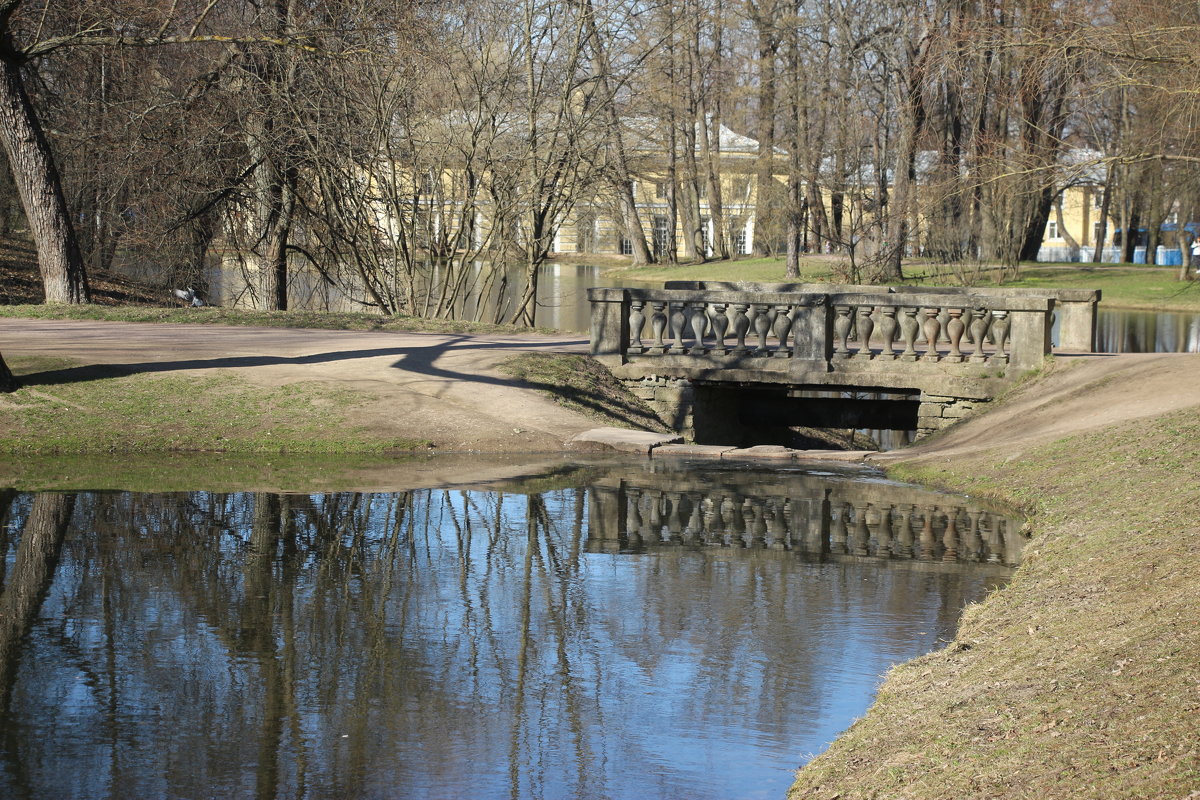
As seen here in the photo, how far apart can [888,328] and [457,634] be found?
34.2ft

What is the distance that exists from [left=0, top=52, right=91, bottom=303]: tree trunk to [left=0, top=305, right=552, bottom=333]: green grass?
1405mm

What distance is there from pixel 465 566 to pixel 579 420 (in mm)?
6592

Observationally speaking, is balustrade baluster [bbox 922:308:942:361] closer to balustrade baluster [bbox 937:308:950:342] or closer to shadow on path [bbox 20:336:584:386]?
balustrade baluster [bbox 937:308:950:342]

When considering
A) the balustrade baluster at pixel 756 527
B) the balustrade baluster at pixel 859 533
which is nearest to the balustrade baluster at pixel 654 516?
the balustrade baluster at pixel 756 527

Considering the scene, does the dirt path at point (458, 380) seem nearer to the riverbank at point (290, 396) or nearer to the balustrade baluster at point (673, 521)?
the riverbank at point (290, 396)

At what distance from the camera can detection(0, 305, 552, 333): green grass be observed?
68.2 feet

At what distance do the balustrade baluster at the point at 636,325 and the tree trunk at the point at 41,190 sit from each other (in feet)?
35.3

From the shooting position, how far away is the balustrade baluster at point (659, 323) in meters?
17.2

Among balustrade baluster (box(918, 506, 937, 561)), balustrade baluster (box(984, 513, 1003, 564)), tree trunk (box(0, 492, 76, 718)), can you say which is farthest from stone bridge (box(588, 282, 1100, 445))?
tree trunk (box(0, 492, 76, 718))

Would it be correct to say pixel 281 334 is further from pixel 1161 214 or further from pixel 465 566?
pixel 1161 214

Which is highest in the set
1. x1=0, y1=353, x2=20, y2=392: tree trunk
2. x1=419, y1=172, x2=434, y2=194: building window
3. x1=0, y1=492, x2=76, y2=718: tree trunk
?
x1=419, y1=172, x2=434, y2=194: building window

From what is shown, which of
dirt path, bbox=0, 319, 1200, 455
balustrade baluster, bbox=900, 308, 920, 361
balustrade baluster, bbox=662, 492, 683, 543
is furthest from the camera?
balustrade baluster, bbox=900, 308, 920, 361

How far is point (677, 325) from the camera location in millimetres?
17297

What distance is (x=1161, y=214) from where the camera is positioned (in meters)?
59.7
